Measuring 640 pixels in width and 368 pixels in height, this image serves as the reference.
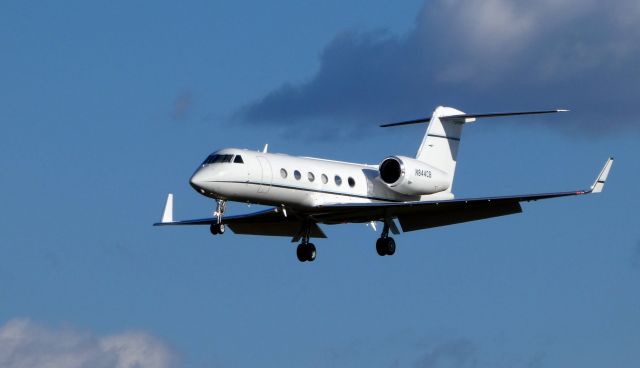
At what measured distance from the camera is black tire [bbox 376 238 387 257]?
168ft

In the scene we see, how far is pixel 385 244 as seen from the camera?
51.1 m

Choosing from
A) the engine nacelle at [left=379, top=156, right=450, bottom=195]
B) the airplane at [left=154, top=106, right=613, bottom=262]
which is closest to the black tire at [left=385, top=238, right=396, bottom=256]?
the airplane at [left=154, top=106, right=613, bottom=262]

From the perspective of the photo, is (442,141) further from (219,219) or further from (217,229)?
(217,229)

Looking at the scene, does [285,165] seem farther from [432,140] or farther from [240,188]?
[432,140]

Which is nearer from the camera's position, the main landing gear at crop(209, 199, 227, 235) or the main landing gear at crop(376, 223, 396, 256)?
the main landing gear at crop(209, 199, 227, 235)

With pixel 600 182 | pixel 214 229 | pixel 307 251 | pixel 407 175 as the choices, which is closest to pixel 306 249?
pixel 307 251

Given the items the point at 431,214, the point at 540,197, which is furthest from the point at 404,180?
the point at 540,197

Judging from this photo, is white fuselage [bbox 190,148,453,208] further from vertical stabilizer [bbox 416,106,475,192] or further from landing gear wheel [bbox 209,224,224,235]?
vertical stabilizer [bbox 416,106,475,192]

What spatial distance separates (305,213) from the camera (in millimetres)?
49156

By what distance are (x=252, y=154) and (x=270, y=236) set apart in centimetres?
651

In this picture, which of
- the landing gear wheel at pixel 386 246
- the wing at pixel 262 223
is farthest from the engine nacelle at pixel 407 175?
the wing at pixel 262 223

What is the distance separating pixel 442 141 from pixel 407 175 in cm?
339

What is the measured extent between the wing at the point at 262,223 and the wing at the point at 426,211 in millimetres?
1348

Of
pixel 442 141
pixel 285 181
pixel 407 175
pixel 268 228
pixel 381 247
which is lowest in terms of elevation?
pixel 285 181
